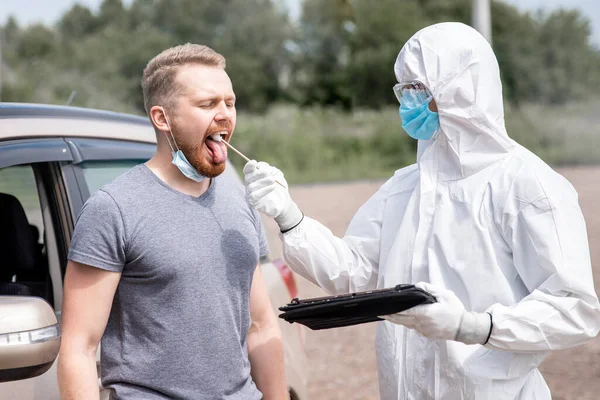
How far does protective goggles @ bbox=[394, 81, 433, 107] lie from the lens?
8.59ft

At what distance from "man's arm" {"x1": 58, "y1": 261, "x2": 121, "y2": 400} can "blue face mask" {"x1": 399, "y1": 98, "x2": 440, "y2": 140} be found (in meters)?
1.08

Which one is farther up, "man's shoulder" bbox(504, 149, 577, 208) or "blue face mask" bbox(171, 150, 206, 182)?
"blue face mask" bbox(171, 150, 206, 182)

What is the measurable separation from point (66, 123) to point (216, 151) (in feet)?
2.75

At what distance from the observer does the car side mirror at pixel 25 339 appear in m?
2.10

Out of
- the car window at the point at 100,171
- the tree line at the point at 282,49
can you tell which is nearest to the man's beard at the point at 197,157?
the car window at the point at 100,171

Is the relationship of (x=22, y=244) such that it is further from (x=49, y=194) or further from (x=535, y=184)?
(x=535, y=184)

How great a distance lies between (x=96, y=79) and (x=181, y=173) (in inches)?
1981

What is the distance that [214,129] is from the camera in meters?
2.32

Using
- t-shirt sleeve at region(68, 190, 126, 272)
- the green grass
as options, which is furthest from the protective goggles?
the green grass

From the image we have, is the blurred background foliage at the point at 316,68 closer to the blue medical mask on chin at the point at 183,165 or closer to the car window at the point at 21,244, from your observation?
the car window at the point at 21,244

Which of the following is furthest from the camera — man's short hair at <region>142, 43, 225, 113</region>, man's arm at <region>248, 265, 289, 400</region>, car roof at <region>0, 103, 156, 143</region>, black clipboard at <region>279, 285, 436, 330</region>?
car roof at <region>0, 103, 156, 143</region>

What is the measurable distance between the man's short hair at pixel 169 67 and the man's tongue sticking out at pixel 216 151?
17cm

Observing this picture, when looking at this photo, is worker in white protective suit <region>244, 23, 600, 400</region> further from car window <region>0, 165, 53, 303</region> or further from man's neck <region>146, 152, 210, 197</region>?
car window <region>0, 165, 53, 303</region>

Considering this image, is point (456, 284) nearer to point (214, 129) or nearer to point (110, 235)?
point (214, 129)
